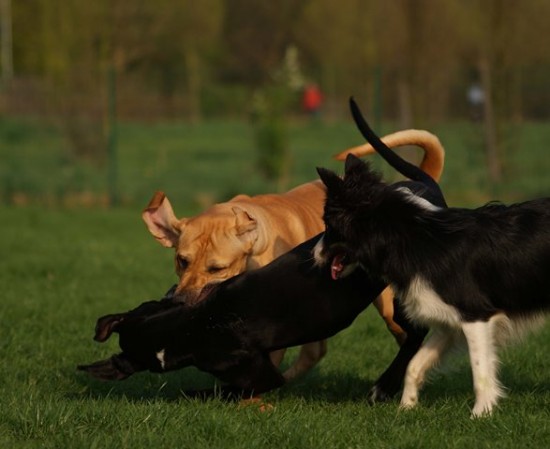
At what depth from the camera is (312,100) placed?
33.0m

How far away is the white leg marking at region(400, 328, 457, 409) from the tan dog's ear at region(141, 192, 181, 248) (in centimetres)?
171

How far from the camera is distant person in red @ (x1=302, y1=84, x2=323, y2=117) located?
3272cm

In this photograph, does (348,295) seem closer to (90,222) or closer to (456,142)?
(90,222)

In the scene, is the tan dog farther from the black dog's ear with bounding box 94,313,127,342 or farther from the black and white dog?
the black and white dog

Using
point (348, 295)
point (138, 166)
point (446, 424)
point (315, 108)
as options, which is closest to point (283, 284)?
point (348, 295)

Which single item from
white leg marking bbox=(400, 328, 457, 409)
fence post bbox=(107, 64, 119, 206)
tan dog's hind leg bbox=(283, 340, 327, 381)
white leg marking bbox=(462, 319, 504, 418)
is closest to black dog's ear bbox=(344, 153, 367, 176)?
white leg marking bbox=(462, 319, 504, 418)

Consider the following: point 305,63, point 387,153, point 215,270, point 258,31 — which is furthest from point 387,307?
point 258,31

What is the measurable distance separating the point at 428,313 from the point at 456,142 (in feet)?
52.4

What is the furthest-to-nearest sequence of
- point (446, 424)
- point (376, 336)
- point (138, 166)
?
point (138, 166)
point (376, 336)
point (446, 424)

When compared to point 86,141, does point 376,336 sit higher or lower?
lower

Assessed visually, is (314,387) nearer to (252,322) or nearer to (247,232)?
(247,232)

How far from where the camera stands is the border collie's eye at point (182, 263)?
6.01 m

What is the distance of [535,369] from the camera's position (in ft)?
22.1

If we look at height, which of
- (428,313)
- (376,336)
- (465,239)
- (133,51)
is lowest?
(376,336)
